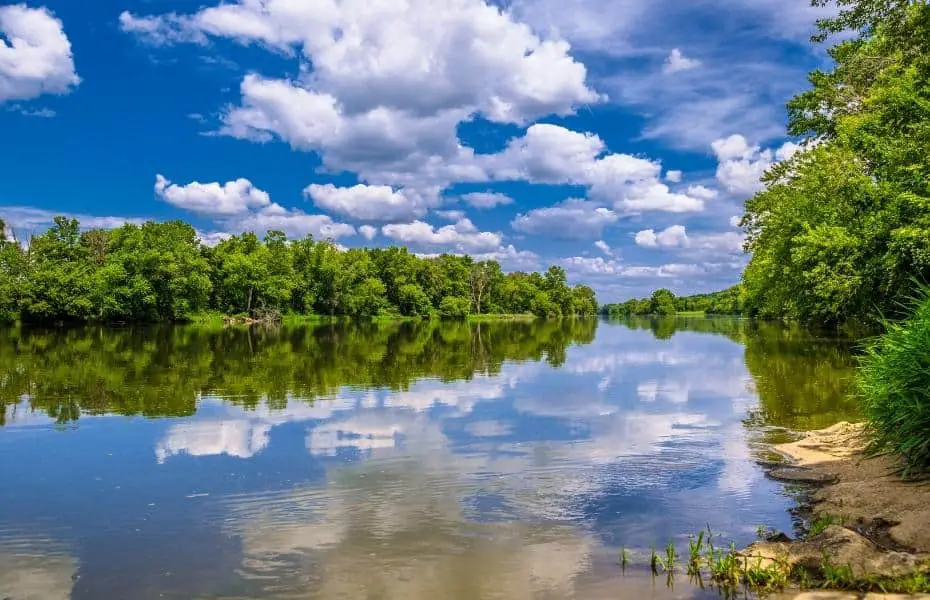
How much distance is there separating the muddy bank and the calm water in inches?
30.0

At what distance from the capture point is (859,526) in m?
8.67

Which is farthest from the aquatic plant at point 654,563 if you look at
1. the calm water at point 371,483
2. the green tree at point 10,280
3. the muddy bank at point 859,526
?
the green tree at point 10,280

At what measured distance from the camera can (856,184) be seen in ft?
103

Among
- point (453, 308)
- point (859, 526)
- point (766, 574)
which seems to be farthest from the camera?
point (453, 308)

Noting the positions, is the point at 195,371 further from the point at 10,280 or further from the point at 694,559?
the point at 10,280

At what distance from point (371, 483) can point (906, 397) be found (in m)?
8.42

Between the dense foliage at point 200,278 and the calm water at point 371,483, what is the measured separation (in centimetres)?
6167

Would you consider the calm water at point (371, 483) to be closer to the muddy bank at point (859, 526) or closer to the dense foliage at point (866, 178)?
the muddy bank at point (859, 526)

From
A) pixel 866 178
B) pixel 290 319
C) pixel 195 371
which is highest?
pixel 866 178

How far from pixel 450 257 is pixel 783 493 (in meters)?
158

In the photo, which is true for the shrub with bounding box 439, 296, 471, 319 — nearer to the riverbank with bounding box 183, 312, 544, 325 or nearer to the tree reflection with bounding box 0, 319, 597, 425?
the riverbank with bounding box 183, 312, 544, 325

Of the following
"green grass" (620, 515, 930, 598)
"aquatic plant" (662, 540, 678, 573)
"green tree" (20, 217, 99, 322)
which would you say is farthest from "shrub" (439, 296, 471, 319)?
"green grass" (620, 515, 930, 598)

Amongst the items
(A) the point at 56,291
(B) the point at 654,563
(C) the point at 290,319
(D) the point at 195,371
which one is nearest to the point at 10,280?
(A) the point at 56,291

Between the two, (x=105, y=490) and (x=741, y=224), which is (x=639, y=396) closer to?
(x=105, y=490)
